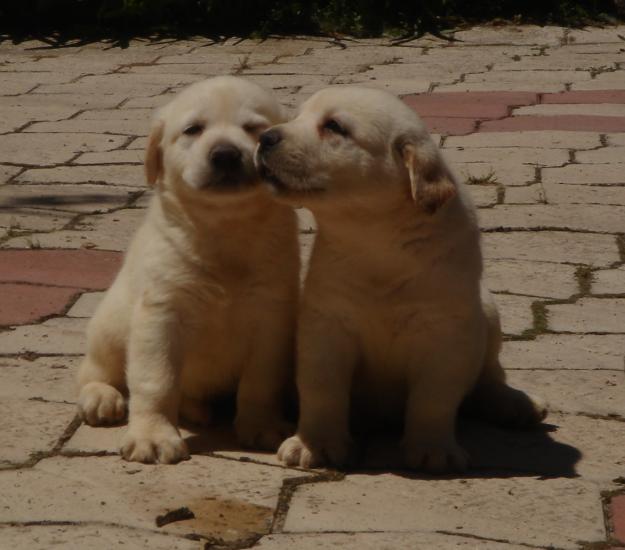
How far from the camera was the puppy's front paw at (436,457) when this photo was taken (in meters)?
3.71

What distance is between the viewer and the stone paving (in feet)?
11.0

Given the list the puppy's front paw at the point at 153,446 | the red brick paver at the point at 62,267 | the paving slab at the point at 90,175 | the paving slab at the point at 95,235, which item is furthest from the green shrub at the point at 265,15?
the puppy's front paw at the point at 153,446

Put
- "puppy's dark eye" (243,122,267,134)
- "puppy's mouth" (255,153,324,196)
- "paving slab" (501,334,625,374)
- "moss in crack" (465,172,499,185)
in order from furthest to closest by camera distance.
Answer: "moss in crack" (465,172,499,185)
"paving slab" (501,334,625,374)
"puppy's dark eye" (243,122,267,134)
"puppy's mouth" (255,153,324,196)

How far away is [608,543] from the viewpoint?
10.6 ft

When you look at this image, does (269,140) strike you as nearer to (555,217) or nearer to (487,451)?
(487,451)

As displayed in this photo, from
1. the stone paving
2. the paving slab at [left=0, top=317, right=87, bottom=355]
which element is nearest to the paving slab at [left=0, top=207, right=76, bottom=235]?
the stone paving

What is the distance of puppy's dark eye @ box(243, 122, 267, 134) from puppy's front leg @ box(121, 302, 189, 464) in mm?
594

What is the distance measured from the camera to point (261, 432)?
12.8 ft

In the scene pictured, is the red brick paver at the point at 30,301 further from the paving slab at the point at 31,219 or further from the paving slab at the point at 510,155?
the paving slab at the point at 510,155

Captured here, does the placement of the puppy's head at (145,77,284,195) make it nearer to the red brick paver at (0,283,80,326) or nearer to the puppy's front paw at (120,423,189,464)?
the puppy's front paw at (120,423,189,464)

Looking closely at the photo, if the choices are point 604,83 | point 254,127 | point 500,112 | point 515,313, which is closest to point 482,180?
point 500,112

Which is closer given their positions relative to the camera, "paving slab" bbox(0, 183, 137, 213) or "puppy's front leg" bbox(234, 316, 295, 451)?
"puppy's front leg" bbox(234, 316, 295, 451)

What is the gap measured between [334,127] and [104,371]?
42.6 inches

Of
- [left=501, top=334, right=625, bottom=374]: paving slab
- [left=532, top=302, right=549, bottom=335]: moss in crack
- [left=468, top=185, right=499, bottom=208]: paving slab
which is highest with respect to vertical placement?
[left=501, top=334, right=625, bottom=374]: paving slab
